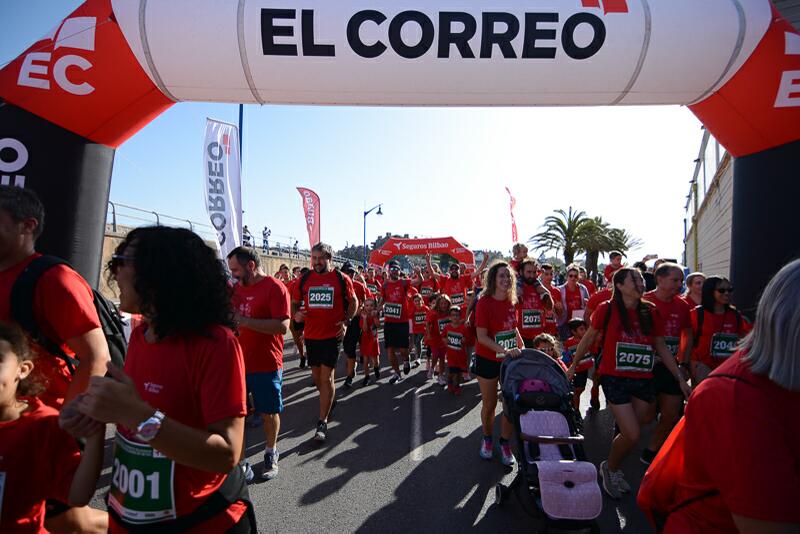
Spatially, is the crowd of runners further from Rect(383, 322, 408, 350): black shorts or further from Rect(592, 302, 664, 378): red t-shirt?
Rect(383, 322, 408, 350): black shorts

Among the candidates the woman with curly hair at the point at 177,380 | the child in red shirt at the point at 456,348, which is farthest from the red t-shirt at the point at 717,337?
the woman with curly hair at the point at 177,380

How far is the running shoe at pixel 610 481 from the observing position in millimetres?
3838

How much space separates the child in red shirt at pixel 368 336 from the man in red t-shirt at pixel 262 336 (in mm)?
3712

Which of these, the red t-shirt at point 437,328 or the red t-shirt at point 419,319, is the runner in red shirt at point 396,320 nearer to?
the red t-shirt at point 437,328

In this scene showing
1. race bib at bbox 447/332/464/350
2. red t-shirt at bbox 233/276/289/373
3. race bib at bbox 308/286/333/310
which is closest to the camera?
red t-shirt at bbox 233/276/289/373

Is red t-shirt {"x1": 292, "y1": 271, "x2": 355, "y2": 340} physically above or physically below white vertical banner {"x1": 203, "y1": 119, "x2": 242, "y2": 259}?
below

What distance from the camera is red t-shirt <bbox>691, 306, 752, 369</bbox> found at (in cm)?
460

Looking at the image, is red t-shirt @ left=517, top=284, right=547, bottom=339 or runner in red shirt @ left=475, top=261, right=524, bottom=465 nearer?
runner in red shirt @ left=475, top=261, right=524, bottom=465

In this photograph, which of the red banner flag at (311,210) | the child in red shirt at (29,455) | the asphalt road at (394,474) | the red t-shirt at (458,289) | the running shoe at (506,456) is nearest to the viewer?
the child in red shirt at (29,455)

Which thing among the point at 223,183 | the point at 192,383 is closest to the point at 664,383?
the point at 192,383

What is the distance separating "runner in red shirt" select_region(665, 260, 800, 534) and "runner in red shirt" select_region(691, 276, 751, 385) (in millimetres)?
4036

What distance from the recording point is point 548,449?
348 centimetres

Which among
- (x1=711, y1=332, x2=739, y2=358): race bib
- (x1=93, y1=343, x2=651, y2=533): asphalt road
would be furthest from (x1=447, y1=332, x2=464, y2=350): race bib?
(x1=711, y1=332, x2=739, y2=358): race bib

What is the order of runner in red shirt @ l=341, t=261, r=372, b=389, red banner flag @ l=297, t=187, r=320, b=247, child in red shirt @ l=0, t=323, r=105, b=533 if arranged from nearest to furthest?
child in red shirt @ l=0, t=323, r=105, b=533 → runner in red shirt @ l=341, t=261, r=372, b=389 → red banner flag @ l=297, t=187, r=320, b=247
